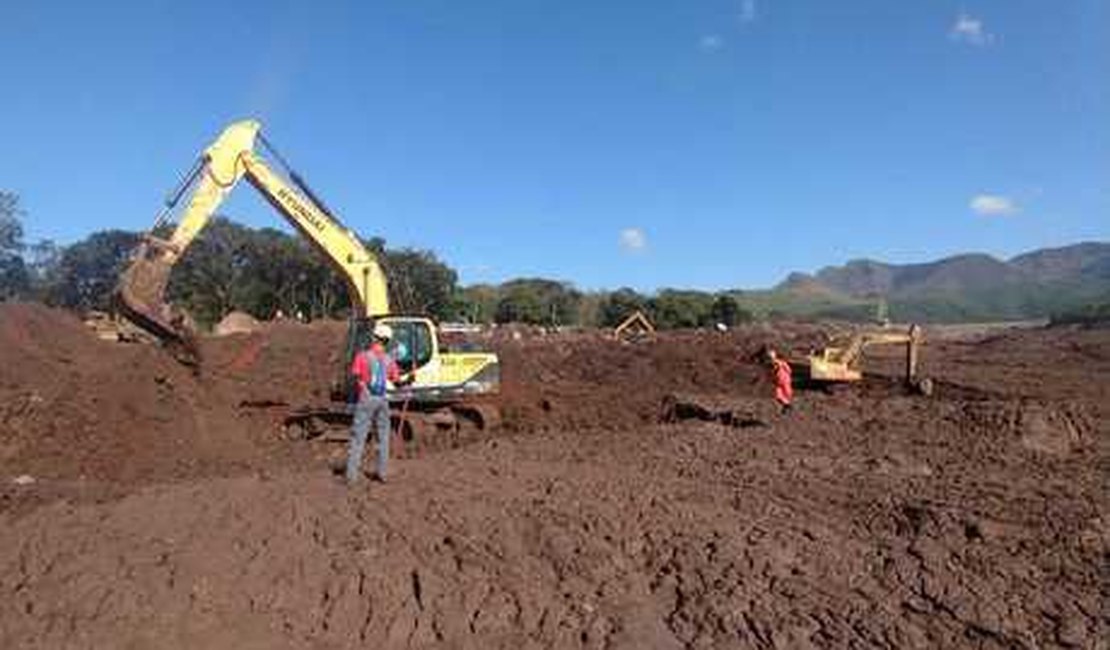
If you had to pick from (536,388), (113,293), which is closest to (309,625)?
(113,293)

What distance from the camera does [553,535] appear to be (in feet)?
35.7

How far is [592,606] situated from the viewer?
9555 millimetres

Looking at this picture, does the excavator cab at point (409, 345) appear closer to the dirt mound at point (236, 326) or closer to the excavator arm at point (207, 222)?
the excavator arm at point (207, 222)

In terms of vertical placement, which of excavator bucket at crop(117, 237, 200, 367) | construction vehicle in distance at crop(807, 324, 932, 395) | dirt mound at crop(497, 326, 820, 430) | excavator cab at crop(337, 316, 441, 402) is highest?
excavator bucket at crop(117, 237, 200, 367)

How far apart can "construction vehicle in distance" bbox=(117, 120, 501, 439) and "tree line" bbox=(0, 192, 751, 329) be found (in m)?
46.8

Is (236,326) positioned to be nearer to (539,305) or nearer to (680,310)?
(680,310)

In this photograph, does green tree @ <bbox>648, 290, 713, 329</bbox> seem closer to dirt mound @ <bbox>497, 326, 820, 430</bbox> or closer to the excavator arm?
dirt mound @ <bbox>497, 326, 820, 430</bbox>

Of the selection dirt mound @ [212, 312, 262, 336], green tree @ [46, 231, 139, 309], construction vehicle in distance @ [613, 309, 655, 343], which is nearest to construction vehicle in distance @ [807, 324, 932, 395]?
construction vehicle in distance @ [613, 309, 655, 343]

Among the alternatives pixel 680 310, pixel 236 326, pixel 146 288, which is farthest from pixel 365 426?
pixel 680 310

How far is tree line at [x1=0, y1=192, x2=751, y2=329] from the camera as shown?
236ft

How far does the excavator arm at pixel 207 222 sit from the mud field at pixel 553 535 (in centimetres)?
123

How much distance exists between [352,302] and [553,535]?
1048 centimetres

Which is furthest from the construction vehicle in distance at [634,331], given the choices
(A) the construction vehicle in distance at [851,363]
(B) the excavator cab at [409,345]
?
(B) the excavator cab at [409,345]

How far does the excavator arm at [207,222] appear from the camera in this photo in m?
18.4
